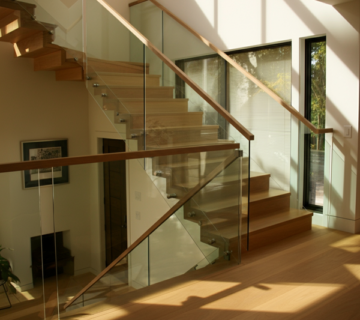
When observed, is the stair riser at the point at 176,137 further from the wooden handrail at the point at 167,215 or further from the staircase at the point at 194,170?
the wooden handrail at the point at 167,215

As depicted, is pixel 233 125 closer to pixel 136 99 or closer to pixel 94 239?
pixel 136 99

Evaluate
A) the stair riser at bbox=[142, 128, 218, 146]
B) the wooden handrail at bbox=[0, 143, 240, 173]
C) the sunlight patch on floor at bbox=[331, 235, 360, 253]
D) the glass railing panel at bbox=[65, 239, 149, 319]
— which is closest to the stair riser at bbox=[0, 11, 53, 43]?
the stair riser at bbox=[142, 128, 218, 146]

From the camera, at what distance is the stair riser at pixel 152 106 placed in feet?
13.0

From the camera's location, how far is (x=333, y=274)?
3.06 m

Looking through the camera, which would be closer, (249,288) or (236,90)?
(249,288)

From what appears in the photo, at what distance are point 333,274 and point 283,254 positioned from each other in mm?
540

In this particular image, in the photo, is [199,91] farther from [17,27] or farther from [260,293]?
[17,27]

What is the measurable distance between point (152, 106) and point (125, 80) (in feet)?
1.47

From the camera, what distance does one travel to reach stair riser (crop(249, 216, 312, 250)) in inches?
146

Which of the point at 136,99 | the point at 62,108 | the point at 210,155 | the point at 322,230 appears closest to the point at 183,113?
the point at 136,99

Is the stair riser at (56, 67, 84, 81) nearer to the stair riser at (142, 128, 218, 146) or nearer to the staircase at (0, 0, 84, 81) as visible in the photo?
the staircase at (0, 0, 84, 81)

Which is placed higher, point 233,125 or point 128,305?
point 233,125

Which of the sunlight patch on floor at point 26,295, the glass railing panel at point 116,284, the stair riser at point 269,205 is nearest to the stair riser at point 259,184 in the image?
the stair riser at point 269,205

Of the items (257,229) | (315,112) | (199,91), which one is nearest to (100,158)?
(199,91)
